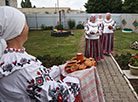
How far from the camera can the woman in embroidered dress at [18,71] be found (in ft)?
4.20

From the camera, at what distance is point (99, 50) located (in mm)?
6312

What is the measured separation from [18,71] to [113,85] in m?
3.74

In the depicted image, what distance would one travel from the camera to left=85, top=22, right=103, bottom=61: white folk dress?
6.05 metres

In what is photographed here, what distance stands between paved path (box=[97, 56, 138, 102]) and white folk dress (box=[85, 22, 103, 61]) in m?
0.51

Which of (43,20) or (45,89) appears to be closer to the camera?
(45,89)

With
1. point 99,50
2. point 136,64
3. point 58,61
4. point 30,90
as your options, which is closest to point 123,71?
point 136,64

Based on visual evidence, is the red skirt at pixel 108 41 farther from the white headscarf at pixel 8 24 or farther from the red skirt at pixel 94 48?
the white headscarf at pixel 8 24

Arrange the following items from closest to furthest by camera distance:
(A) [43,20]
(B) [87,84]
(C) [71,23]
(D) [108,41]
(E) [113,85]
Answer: (B) [87,84]
(E) [113,85]
(D) [108,41]
(C) [71,23]
(A) [43,20]

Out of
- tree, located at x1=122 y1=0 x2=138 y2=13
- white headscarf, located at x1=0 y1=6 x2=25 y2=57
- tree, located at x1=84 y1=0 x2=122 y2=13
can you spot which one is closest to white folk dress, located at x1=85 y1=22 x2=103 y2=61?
white headscarf, located at x1=0 y1=6 x2=25 y2=57

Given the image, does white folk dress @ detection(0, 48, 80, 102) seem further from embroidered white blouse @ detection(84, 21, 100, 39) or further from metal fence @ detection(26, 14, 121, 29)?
metal fence @ detection(26, 14, 121, 29)

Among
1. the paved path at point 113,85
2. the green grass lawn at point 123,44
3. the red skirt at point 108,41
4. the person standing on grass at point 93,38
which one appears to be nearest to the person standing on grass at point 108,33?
the red skirt at point 108,41

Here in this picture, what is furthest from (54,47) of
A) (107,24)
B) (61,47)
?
(107,24)

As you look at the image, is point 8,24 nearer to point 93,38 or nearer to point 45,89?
point 45,89

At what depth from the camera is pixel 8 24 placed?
1.27 metres
